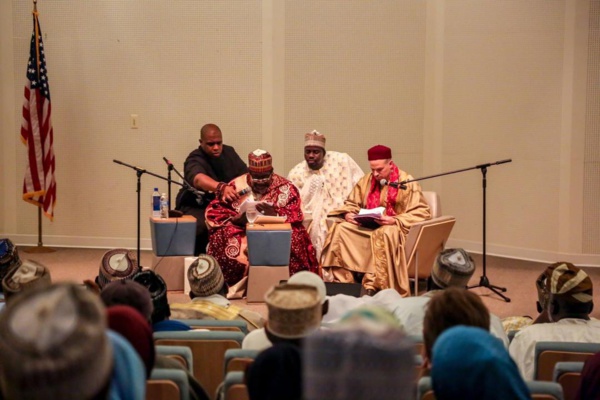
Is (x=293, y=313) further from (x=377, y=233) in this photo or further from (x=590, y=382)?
(x=377, y=233)

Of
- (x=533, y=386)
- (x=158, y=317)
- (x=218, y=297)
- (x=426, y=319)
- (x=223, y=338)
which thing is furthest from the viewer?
(x=218, y=297)

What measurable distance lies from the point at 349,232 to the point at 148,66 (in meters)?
3.38

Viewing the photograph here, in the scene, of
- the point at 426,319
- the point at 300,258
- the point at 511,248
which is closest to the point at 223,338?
the point at 426,319

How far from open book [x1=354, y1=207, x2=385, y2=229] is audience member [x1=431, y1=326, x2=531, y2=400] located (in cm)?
514

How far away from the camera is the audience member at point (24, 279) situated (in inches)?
141

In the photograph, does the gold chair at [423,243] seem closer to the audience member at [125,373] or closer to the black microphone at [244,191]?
the black microphone at [244,191]

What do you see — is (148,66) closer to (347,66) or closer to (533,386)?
(347,66)

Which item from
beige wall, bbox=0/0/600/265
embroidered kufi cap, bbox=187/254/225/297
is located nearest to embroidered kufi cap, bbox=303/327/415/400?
embroidered kufi cap, bbox=187/254/225/297

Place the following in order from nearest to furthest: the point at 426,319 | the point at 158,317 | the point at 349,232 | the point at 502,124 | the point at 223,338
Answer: the point at 426,319 < the point at 223,338 < the point at 158,317 < the point at 349,232 < the point at 502,124

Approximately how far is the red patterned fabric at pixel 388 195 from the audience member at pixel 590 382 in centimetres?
464

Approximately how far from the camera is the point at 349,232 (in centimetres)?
709

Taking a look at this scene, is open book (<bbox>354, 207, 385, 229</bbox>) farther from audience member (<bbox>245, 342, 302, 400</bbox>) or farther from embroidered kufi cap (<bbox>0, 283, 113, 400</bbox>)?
embroidered kufi cap (<bbox>0, 283, 113, 400</bbox>)

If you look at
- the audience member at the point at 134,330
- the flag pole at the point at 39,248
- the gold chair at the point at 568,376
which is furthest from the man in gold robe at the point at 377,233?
the audience member at the point at 134,330

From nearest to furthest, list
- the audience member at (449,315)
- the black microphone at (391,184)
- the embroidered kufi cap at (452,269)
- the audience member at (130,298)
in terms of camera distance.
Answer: the audience member at (449,315) → the audience member at (130,298) → the embroidered kufi cap at (452,269) → the black microphone at (391,184)
